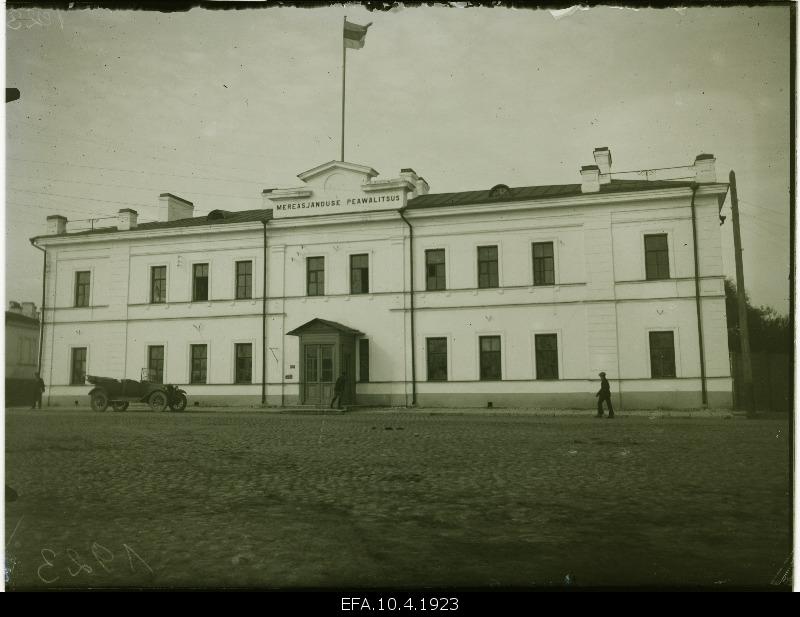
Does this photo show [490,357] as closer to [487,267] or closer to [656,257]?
[487,267]

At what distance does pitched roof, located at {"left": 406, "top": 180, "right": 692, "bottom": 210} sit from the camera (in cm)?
980

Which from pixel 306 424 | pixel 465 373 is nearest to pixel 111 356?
pixel 306 424

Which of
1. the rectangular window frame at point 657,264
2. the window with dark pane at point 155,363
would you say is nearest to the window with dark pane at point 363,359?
the rectangular window frame at point 657,264

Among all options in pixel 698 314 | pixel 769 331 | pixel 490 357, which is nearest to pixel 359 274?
pixel 490 357

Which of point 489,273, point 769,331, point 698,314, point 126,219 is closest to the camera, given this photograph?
point 769,331

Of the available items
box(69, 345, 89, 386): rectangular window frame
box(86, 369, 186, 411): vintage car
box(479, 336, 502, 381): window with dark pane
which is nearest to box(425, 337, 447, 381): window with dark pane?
box(479, 336, 502, 381): window with dark pane

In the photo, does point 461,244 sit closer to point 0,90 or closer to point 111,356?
point 111,356

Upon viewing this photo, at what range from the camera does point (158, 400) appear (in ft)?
26.8

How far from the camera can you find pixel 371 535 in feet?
14.0

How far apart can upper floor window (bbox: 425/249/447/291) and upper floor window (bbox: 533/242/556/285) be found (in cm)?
408

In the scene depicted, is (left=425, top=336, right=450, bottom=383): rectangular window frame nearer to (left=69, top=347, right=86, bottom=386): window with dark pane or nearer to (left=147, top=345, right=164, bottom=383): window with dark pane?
(left=147, top=345, right=164, bottom=383): window with dark pane

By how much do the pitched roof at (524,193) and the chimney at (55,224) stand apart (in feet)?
18.5

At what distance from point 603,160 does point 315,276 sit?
8.16 meters

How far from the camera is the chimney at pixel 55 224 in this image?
17.4 ft
